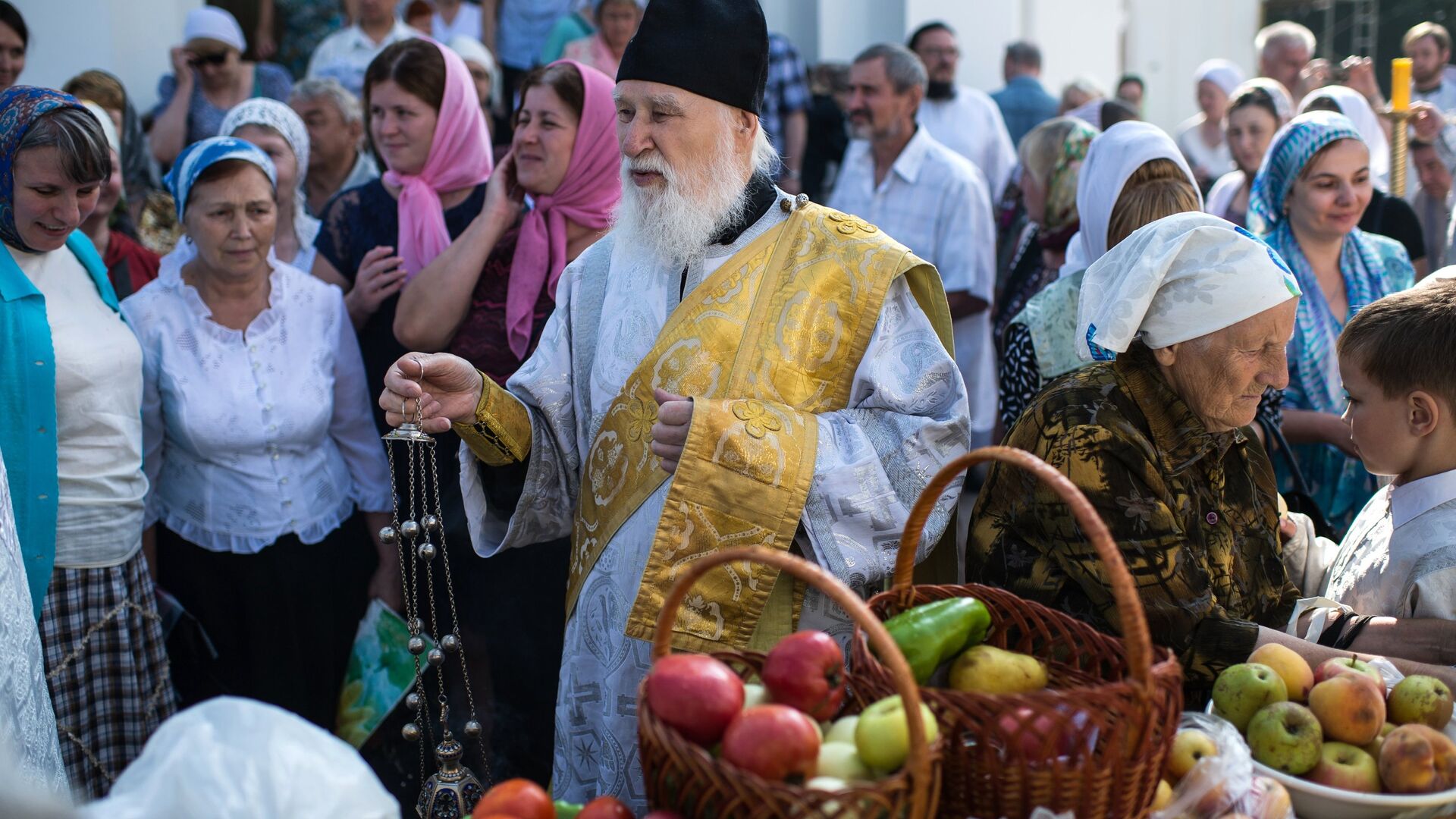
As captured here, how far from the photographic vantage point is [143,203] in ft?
19.0

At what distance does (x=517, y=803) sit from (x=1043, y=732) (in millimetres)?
684

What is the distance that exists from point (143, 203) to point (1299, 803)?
5604 millimetres

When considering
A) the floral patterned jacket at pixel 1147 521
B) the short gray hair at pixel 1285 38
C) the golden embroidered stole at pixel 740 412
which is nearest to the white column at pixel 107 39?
the golden embroidered stole at pixel 740 412

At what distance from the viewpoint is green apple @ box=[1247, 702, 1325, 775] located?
6.07ft

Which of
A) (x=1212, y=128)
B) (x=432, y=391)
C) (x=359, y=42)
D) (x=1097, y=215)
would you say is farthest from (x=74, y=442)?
(x=1212, y=128)

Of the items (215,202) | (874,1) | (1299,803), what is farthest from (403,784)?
(874,1)

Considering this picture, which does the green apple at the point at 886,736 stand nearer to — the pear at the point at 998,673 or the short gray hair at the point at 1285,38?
the pear at the point at 998,673

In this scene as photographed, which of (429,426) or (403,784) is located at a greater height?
(429,426)

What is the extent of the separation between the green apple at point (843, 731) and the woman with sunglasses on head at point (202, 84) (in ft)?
18.8

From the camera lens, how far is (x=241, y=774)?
4.54 feet

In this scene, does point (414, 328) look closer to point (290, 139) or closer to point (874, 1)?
point (290, 139)

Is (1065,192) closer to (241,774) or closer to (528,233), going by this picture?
(528,233)

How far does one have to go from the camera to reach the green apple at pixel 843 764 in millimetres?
1517

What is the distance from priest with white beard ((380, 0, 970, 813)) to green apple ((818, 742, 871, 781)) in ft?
2.62
